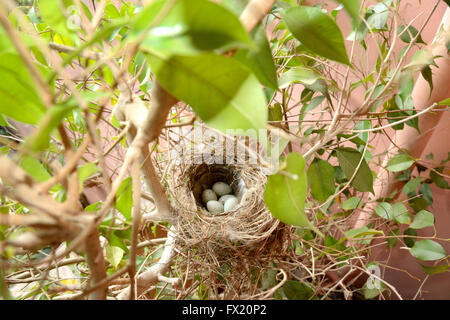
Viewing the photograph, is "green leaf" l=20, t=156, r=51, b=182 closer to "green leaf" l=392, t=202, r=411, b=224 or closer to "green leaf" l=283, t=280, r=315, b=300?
"green leaf" l=283, t=280, r=315, b=300

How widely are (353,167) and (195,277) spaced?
16.7 inches

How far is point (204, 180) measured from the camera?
931 millimetres

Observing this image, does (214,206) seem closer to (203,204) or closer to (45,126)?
(203,204)

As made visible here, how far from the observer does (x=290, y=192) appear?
0.28 m

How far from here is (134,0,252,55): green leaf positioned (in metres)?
0.16

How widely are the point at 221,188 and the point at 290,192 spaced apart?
0.64 metres

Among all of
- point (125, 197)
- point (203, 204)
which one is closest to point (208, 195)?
point (203, 204)

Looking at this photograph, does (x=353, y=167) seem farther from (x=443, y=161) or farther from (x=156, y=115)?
(x=443, y=161)

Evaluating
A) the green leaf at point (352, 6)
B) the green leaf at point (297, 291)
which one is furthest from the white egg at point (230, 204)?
the green leaf at point (352, 6)

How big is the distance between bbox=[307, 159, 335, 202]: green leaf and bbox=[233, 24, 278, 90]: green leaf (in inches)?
11.8

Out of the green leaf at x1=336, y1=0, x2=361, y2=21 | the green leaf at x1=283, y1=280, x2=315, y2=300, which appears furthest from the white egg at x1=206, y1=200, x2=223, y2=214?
the green leaf at x1=336, y1=0, x2=361, y2=21

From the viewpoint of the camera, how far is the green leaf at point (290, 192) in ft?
0.89
